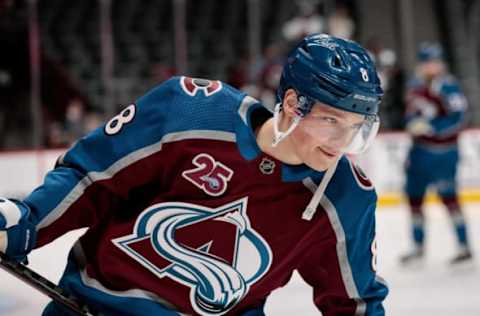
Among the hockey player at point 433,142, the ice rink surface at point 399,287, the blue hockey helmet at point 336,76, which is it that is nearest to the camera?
the blue hockey helmet at point 336,76

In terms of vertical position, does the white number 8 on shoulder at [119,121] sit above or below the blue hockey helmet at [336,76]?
below

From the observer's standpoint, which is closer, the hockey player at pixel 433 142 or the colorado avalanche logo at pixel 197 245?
the colorado avalanche logo at pixel 197 245

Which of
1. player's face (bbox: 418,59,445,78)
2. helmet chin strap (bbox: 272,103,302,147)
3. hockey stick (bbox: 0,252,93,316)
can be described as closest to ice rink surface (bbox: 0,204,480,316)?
player's face (bbox: 418,59,445,78)

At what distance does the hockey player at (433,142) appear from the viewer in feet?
16.2

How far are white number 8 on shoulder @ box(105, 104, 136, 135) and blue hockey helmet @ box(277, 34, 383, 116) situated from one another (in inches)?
11.7

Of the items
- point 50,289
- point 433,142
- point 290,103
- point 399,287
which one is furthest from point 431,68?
point 50,289

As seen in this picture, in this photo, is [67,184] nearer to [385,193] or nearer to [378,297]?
[378,297]

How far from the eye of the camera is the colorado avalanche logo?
1539 millimetres

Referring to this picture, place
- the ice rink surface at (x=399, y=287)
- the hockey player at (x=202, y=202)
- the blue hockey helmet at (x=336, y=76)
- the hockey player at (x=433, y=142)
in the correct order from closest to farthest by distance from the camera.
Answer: the blue hockey helmet at (x=336, y=76), the hockey player at (x=202, y=202), the ice rink surface at (x=399, y=287), the hockey player at (x=433, y=142)

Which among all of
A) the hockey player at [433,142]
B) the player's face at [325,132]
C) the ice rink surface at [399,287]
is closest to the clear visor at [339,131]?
the player's face at [325,132]

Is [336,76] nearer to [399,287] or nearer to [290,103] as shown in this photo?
[290,103]

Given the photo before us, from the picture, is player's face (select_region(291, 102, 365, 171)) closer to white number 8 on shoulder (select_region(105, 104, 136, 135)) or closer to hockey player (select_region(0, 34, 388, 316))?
hockey player (select_region(0, 34, 388, 316))

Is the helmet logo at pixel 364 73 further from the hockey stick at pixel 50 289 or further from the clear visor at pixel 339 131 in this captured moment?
the hockey stick at pixel 50 289

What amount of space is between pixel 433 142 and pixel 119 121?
12.2 feet
